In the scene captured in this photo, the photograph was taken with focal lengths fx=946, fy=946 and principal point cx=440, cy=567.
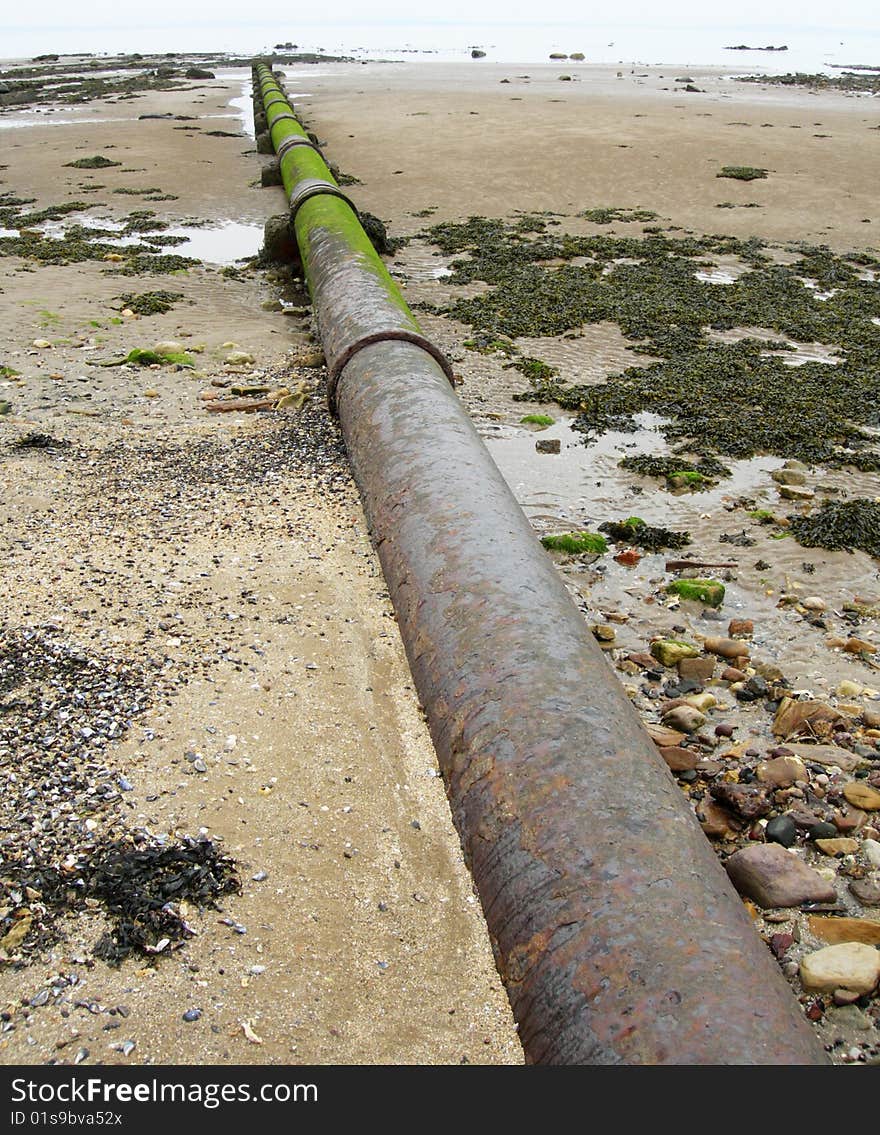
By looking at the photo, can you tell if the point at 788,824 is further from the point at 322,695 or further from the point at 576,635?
the point at 322,695

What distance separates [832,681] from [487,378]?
4.44m

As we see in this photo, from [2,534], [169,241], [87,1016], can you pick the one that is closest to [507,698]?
[87,1016]

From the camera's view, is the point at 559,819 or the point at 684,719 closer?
the point at 559,819

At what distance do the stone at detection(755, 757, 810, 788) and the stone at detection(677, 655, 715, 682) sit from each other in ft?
2.25

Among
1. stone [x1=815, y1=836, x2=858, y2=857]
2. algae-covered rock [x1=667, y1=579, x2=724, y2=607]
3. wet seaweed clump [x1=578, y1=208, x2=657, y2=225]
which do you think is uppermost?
wet seaweed clump [x1=578, y1=208, x2=657, y2=225]

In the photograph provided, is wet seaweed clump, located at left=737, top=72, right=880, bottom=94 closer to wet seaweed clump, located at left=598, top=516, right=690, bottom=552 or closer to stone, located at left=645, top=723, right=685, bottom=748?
wet seaweed clump, located at left=598, top=516, right=690, bottom=552

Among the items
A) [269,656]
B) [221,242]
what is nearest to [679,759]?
[269,656]

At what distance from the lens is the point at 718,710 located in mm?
4355

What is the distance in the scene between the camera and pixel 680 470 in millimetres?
6578

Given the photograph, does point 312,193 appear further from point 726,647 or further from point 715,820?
point 715,820

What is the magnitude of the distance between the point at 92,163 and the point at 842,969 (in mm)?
17926

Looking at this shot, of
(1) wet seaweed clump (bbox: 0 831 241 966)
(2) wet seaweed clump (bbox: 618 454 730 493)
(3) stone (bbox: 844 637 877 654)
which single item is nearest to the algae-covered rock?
(3) stone (bbox: 844 637 877 654)

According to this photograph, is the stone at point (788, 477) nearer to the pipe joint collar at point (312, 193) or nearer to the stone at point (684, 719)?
the stone at point (684, 719)

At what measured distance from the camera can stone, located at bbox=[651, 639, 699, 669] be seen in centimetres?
466
